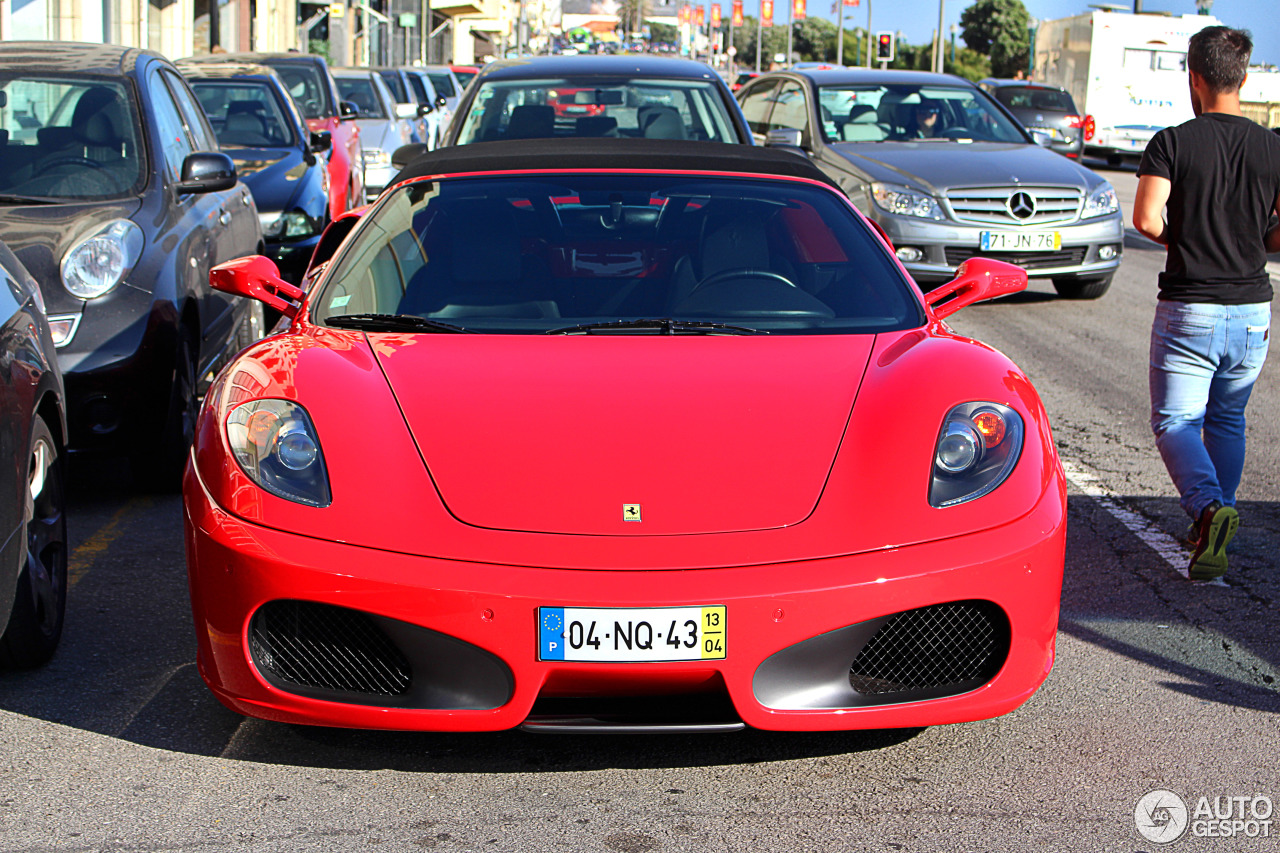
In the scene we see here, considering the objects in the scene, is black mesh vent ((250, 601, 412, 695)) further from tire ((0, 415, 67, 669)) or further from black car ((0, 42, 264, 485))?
black car ((0, 42, 264, 485))

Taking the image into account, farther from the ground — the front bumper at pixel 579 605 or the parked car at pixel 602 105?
the parked car at pixel 602 105

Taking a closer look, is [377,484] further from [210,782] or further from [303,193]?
[303,193]

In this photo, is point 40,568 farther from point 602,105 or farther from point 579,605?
point 602,105

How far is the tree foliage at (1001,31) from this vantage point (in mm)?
79188

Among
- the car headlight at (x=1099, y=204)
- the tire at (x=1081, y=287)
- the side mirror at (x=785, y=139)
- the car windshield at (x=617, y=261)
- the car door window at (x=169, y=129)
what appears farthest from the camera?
the tire at (x=1081, y=287)

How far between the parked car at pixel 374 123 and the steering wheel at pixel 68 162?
28.9 ft

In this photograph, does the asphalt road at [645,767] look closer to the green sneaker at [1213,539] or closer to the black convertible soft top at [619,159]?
the green sneaker at [1213,539]

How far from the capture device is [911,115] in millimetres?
11891

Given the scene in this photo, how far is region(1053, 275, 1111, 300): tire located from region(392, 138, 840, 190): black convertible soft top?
261 inches

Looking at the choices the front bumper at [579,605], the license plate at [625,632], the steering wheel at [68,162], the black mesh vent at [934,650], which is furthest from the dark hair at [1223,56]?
the steering wheel at [68,162]

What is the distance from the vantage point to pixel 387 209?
443cm

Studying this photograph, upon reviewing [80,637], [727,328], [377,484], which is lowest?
[80,637]

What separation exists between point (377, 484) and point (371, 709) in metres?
0.48

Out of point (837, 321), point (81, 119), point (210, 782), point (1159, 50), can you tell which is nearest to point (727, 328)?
point (837, 321)
